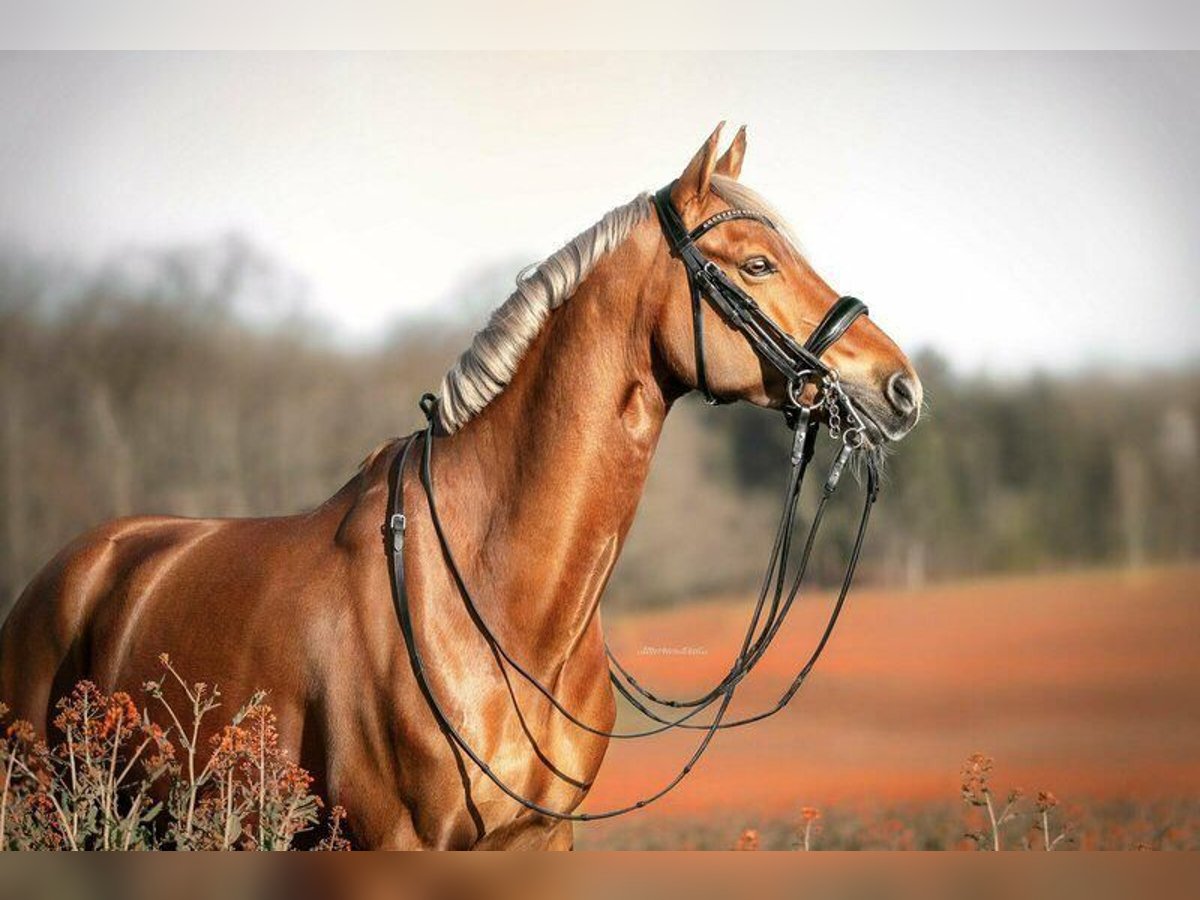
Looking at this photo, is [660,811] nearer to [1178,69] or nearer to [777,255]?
[777,255]

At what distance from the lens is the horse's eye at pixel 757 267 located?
8.47ft

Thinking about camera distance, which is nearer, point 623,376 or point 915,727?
point 623,376

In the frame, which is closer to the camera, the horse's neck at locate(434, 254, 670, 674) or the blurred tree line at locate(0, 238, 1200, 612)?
the horse's neck at locate(434, 254, 670, 674)

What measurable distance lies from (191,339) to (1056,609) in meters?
5.01

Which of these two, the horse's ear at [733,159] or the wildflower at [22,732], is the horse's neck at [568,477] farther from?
the wildflower at [22,732]

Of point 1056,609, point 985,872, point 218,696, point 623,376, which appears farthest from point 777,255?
point 1056,609

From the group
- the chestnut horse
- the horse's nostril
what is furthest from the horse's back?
the horse's nostril

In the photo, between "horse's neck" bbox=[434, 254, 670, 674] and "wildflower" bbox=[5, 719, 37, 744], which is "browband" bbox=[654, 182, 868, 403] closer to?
"horse's neck" bbox=[434, 254, 670, 674]

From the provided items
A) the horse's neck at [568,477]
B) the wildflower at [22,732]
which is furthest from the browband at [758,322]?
the wildflower at [22,732]

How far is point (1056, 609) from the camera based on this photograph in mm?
5879

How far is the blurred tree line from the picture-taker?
19.4 feet

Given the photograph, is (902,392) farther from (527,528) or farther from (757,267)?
(527,528)

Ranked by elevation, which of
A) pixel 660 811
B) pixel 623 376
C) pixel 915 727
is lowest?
pixel 660 811

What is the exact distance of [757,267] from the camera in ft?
8.48
